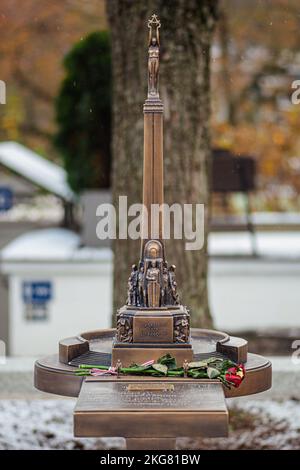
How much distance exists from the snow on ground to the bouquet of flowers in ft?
8.60

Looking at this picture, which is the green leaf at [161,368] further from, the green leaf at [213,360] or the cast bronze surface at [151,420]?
Result: the cast bronze surface at [151,420]

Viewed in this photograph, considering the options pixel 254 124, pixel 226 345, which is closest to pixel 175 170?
pixel 226 345

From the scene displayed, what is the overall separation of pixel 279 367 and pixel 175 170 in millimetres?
1412

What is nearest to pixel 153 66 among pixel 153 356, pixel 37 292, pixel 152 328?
pixel 152 328

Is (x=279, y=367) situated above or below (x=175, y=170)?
below

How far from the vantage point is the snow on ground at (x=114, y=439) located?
20.2 feet

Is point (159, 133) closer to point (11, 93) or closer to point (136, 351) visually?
point (136, 351)

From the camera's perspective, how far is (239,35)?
1955 centimetres

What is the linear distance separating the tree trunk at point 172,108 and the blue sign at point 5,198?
602cm

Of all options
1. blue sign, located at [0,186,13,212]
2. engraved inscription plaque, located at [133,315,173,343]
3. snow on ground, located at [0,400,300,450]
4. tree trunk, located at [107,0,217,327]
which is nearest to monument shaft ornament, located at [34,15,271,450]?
engraved inscription plaque, located at [133,315,173,343]

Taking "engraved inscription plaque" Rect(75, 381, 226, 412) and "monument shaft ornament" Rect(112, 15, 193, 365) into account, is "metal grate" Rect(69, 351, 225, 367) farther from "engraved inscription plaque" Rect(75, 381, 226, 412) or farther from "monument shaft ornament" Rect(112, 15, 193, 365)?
"engraved inscription plaque" Rect(75, 381, 226, 412)

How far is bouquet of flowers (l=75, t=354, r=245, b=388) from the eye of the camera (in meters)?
3.52

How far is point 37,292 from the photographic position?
884 cm

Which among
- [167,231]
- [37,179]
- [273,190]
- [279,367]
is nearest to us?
[167,231]
